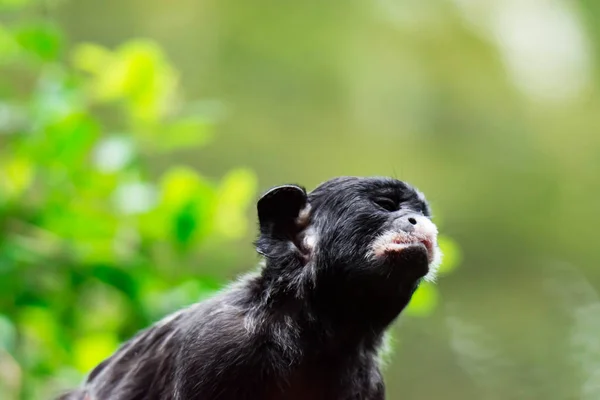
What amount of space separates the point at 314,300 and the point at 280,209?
285 millimetres

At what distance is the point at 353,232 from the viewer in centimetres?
205

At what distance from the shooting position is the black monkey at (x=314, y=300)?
6.52 feet

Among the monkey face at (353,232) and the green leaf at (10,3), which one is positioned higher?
the green leaf at (10,3)

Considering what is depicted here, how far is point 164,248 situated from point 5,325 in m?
0.91

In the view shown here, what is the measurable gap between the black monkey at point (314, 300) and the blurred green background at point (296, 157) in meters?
0.97

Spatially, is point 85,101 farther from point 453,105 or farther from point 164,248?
point 453,105

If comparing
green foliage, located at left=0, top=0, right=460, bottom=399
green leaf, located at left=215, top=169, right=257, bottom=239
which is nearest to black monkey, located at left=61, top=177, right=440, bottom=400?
green foliage, located at left=0, top=0, right=460, bottom=399

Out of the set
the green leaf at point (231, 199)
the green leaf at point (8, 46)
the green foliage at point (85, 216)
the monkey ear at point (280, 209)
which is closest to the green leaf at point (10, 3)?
the green foliage at point (85, 216)

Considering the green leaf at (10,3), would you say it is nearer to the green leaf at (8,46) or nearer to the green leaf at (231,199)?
the green leaf at (8,46)

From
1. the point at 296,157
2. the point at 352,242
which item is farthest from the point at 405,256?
the point at 296,157

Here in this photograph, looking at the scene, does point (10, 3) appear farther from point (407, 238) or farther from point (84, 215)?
point (407, 238)

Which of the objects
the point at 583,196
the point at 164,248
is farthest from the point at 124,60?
the point at 583,196

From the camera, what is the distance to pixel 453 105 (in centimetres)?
537

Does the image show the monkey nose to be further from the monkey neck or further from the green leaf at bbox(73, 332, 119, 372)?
the green leaf at bbox(73, 332, 119, 372)
